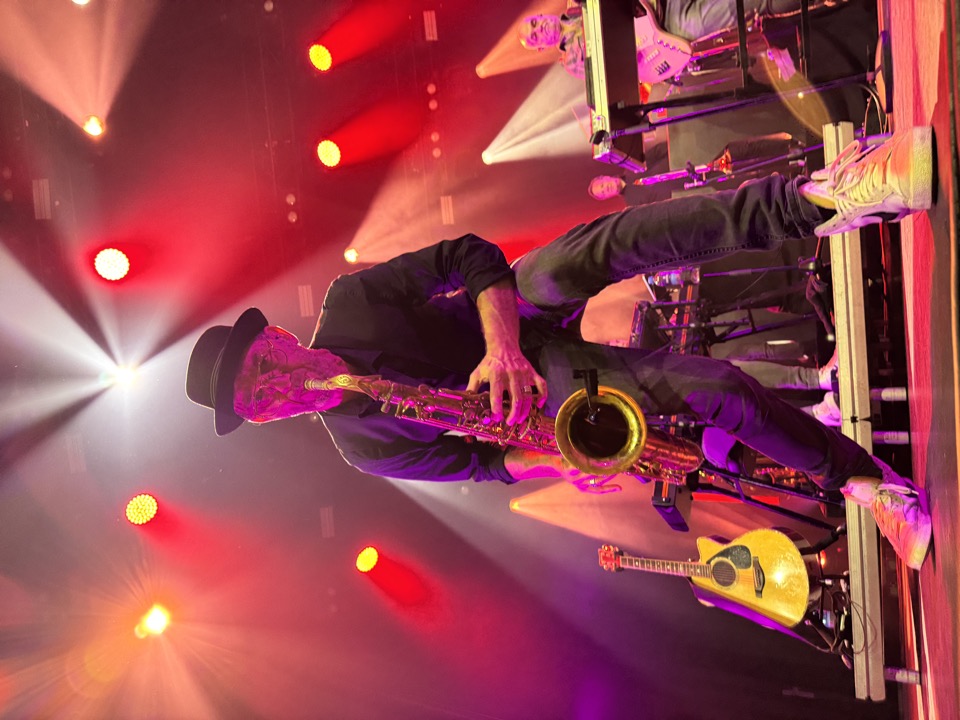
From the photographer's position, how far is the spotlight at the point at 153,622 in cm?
392

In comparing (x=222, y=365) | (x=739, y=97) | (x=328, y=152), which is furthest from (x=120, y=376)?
(x=739, y=97)

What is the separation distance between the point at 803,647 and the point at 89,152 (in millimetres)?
5240

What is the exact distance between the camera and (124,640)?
3.86 metres

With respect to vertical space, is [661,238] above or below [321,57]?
below

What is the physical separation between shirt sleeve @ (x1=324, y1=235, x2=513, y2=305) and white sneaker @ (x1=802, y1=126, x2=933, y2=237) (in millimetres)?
1071

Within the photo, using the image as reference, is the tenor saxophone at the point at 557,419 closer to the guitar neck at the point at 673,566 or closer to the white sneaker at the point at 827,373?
the guitar neck at the point at 673,566

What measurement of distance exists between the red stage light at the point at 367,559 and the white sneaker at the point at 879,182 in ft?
12.3

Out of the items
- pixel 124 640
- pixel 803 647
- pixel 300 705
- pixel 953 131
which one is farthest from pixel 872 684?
pixel 124 640

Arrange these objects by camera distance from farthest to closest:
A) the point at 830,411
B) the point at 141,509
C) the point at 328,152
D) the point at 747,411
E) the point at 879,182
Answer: the point at 328,152 < the point at 141,509 < the point at 830,411 < the point at 747,411 < the point at 879,182

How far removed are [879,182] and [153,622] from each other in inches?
170

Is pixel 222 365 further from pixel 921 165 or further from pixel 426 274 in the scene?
pixel 921 165

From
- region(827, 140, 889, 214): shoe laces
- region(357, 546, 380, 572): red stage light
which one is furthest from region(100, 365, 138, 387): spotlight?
region(827, 140, 889, 214): shoe laces

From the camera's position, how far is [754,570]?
3.36 meters

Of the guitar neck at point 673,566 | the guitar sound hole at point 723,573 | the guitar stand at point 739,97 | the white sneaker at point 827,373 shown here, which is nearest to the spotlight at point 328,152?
the guitar stand at point 739,97
